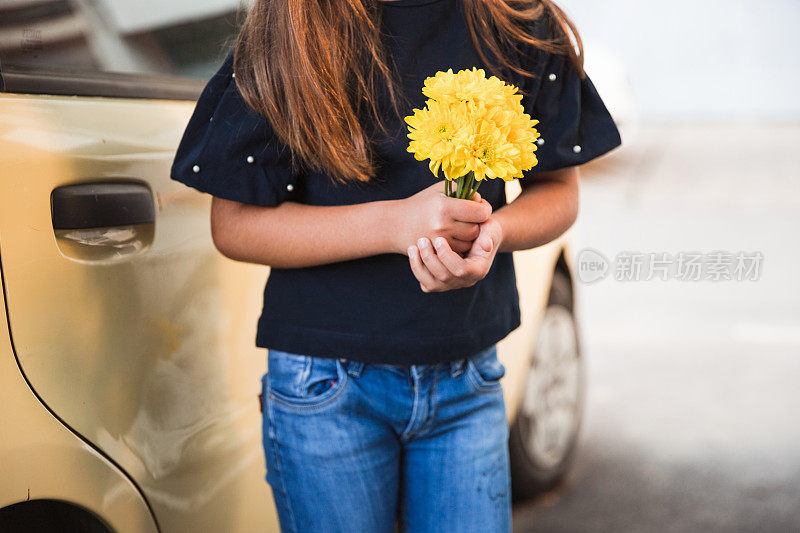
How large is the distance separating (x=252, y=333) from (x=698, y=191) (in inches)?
356

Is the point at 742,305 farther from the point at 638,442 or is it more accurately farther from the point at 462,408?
the point at 462,408

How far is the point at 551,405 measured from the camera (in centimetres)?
288

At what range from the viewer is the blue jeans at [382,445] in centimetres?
119

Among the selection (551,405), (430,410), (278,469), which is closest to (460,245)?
(430,410)

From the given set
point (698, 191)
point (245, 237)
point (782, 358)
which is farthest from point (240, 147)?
point (698, 191)

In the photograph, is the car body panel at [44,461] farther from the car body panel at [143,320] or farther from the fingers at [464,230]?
the fingers at [464,230]

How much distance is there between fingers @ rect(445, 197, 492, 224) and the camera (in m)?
1.00

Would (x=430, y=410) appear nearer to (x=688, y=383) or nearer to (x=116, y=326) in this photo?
(x=116, y=326)

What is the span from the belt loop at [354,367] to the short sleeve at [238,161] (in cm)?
27

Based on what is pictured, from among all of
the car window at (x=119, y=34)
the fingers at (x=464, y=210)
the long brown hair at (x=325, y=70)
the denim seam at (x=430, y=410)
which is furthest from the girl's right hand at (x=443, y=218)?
Answer: the car window at (x=119, y=34)

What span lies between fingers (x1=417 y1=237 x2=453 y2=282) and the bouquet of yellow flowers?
10 centimetres

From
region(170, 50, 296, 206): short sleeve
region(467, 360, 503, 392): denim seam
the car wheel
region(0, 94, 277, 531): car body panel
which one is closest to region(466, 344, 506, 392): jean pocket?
region(467, 360, 503, 392): denim seam

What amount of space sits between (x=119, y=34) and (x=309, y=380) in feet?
2.78

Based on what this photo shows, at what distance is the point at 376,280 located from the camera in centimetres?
123
